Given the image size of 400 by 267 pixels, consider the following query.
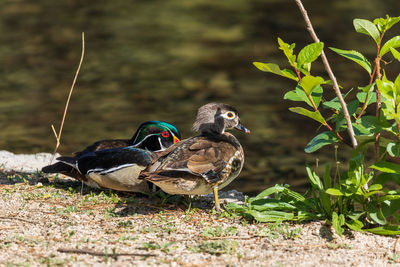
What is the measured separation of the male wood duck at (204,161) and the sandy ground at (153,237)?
242 mm

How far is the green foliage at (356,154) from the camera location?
4125mm

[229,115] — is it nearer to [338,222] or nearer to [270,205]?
[270,205]

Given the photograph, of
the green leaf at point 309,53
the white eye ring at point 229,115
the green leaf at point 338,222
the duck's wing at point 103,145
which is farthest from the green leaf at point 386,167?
the duck's wing at point 103,145

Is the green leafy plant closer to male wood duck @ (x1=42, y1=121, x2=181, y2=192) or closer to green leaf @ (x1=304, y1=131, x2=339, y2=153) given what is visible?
green leaf @ (x1=304, y1=131, x2=339, y2=153)

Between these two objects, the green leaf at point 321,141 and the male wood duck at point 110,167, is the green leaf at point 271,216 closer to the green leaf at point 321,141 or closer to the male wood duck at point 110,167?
the green leaf at point 321,141

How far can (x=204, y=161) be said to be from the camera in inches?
182

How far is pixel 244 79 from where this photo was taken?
11.2 metres

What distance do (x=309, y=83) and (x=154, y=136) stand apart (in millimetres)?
2010

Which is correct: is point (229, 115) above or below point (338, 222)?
above

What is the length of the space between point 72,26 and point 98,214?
10863mm

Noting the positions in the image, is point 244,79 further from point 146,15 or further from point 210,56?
point 146,15

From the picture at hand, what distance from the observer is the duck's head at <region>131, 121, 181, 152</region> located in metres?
5.77

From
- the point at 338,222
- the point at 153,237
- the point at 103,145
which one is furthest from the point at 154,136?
the point at 338,222

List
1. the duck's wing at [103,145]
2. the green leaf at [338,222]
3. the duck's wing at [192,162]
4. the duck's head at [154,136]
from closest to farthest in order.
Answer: the green leaf at [338,222] → the duck's wing at [192,162] → the duck's wing at [103,145] → the duck's head at [154,136]
